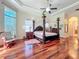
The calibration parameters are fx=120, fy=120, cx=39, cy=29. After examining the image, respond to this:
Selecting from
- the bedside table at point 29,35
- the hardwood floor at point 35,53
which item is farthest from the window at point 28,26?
the hardwood floor at point 35,53

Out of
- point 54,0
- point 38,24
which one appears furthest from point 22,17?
point 54,0

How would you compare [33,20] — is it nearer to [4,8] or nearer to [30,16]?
[30,16]

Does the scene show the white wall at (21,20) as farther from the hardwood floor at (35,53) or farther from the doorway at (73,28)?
the doorway at (73,28)

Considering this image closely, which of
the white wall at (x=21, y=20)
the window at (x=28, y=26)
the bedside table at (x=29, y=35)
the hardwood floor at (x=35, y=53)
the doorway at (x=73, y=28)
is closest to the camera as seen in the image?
the hardwood floor at (x=35, y=53)

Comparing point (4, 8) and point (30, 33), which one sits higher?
point (4, 8)

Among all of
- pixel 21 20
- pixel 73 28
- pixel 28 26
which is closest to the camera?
pixel 21 20

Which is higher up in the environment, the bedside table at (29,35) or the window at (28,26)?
A: the window at (28,26)

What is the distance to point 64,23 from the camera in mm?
11859

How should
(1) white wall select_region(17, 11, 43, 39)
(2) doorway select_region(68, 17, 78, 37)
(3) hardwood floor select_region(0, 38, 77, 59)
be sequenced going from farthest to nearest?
(2) doorway select_region(68, 17, 78, 37), (1) white wall select_region(17, 11, 43, 39), (3) hardwood floor select_region(0, 38, 77, 59)

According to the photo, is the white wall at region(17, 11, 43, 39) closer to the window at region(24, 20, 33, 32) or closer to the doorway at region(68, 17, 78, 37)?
the window at region(24, 20, 33, 32)

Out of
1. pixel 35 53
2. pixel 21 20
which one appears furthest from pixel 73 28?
pixel 35 53

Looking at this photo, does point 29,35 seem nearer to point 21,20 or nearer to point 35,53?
point 21,20

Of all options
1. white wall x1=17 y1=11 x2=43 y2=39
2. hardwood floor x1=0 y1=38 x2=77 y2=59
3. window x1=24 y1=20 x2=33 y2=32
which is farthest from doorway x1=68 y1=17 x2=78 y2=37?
hardwood floor x1=0 y1=38 x2=77 y2=59

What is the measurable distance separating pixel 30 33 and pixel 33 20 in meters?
1.33
